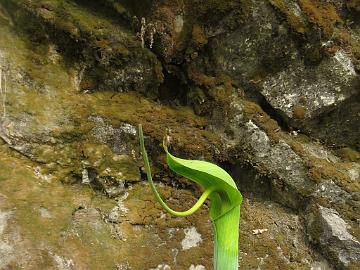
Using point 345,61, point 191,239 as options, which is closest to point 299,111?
point 345,61

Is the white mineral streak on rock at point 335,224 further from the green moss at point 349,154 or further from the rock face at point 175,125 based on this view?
the green moss at point 349,154

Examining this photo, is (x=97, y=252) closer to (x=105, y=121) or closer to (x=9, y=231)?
(x=9, y=231)

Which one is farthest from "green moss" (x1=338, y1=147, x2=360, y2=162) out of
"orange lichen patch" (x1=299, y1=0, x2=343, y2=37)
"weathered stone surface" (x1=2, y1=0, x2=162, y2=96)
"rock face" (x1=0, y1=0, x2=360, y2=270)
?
"weathered stone surface" (x1=2, y1=0, x2=162, y2=96)

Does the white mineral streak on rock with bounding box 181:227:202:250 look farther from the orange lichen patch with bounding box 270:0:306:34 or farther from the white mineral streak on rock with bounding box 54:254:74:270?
the orange lichen patch with bounding box 270:0:306:34

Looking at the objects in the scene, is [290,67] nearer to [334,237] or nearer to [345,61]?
[345,61]

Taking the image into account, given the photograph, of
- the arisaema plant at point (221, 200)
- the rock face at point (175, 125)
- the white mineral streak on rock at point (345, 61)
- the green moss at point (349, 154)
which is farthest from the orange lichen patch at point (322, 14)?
the arisaema plant at point (221, 200)
